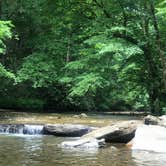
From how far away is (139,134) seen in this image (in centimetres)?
1506

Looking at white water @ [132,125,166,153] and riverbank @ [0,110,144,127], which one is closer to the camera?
white water @ [132,125,166,153]

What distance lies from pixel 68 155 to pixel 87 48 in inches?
562

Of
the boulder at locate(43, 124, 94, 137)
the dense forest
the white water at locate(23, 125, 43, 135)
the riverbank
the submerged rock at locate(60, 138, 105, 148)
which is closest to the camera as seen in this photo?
the submerged rock at locate(60, 138, 105, 148)

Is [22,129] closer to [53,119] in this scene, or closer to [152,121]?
[53,119]

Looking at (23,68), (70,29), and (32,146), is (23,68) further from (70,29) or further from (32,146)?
(32,146)

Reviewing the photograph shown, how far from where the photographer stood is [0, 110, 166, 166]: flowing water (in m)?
11.8

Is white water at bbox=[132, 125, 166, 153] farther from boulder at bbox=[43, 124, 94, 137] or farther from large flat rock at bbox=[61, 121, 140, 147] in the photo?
boulder at bbox=[43, 124, 94, 137]

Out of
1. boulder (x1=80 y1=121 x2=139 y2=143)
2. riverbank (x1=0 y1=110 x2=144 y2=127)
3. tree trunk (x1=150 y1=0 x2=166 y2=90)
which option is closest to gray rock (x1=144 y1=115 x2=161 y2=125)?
boulder (x1=80 y1=121 x2=139 y2=143)

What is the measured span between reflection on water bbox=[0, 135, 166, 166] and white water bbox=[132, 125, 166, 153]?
1.41 feet

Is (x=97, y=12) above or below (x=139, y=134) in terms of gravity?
above

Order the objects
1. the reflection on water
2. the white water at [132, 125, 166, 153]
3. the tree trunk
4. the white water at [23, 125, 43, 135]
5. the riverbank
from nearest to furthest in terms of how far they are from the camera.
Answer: the reflection on water → the white water at [132, 125, 166, 153] → the white water at [23, 125, 43, 135] → the riverbank → the tree trunk

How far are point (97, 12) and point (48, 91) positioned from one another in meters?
11.7

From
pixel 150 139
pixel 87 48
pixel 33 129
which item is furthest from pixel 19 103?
pixel 150 139

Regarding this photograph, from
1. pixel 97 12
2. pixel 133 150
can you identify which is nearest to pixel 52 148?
pixel 133 150
